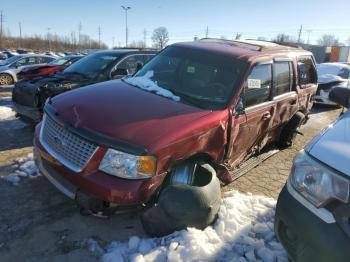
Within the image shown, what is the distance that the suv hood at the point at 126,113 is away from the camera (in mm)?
3260

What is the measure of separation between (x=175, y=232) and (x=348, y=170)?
175 centimetres

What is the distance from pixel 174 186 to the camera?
3.30 m

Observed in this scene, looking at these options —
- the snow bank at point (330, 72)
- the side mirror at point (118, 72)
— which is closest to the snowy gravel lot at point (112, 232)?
the side mirror at point (118, 72)

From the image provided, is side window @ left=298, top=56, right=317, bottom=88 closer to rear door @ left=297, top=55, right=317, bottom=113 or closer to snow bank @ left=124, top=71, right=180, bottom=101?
rear door @ left=297, top=55, right=317, bottom=113

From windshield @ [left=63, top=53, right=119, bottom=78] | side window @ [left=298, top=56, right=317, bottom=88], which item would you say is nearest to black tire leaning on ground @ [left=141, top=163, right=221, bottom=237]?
side window @ [left=298, top=56, right=317, bottom=88]

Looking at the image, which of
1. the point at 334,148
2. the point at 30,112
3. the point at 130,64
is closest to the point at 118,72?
the point at 130,64

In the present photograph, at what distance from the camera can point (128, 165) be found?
312 cm

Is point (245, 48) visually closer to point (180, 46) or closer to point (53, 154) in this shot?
point (180, 46)

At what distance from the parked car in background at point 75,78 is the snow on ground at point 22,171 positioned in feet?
4.63

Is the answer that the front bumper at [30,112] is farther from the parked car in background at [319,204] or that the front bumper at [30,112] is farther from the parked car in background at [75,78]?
the parked car in background at [319,204]

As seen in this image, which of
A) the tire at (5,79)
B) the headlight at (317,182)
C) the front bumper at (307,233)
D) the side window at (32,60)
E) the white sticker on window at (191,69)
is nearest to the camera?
the front bumper at (307,233)

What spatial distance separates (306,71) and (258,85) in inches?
84.0

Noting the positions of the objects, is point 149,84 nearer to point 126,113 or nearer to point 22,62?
point 126,113

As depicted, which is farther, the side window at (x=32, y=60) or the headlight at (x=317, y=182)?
the side window at (x=32, y=60)
